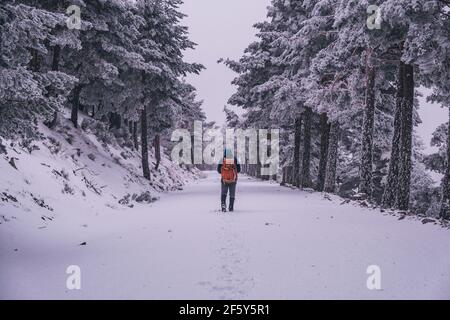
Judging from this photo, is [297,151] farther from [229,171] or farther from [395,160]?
[229,171]

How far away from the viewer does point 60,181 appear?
12.1 m

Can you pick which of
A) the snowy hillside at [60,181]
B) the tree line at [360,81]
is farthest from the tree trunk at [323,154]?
the snowy hillside at [60,181]

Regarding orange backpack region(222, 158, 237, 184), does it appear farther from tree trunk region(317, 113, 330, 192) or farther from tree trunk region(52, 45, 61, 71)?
tree trunk region(317, 113, 330, 192)

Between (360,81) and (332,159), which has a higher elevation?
(360,81)

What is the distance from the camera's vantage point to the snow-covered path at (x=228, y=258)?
14.9 feet

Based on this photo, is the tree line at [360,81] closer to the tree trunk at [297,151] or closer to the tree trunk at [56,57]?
the tree trunk at [297,151]

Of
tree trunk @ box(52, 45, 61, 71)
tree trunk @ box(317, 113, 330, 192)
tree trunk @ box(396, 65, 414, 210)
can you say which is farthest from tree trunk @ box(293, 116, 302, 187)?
tree trunk @ box(52, 45, 61, 71)

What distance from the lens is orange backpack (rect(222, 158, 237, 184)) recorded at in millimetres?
12055

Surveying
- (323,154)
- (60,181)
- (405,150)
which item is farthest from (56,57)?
(405,150)

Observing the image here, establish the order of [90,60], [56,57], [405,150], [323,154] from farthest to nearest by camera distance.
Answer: [323,154]
[90,60]
[56,57]
[405,150]

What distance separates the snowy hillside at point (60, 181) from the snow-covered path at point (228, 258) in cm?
66

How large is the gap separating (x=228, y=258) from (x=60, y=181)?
7873 millimetres

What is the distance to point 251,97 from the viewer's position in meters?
24.7
